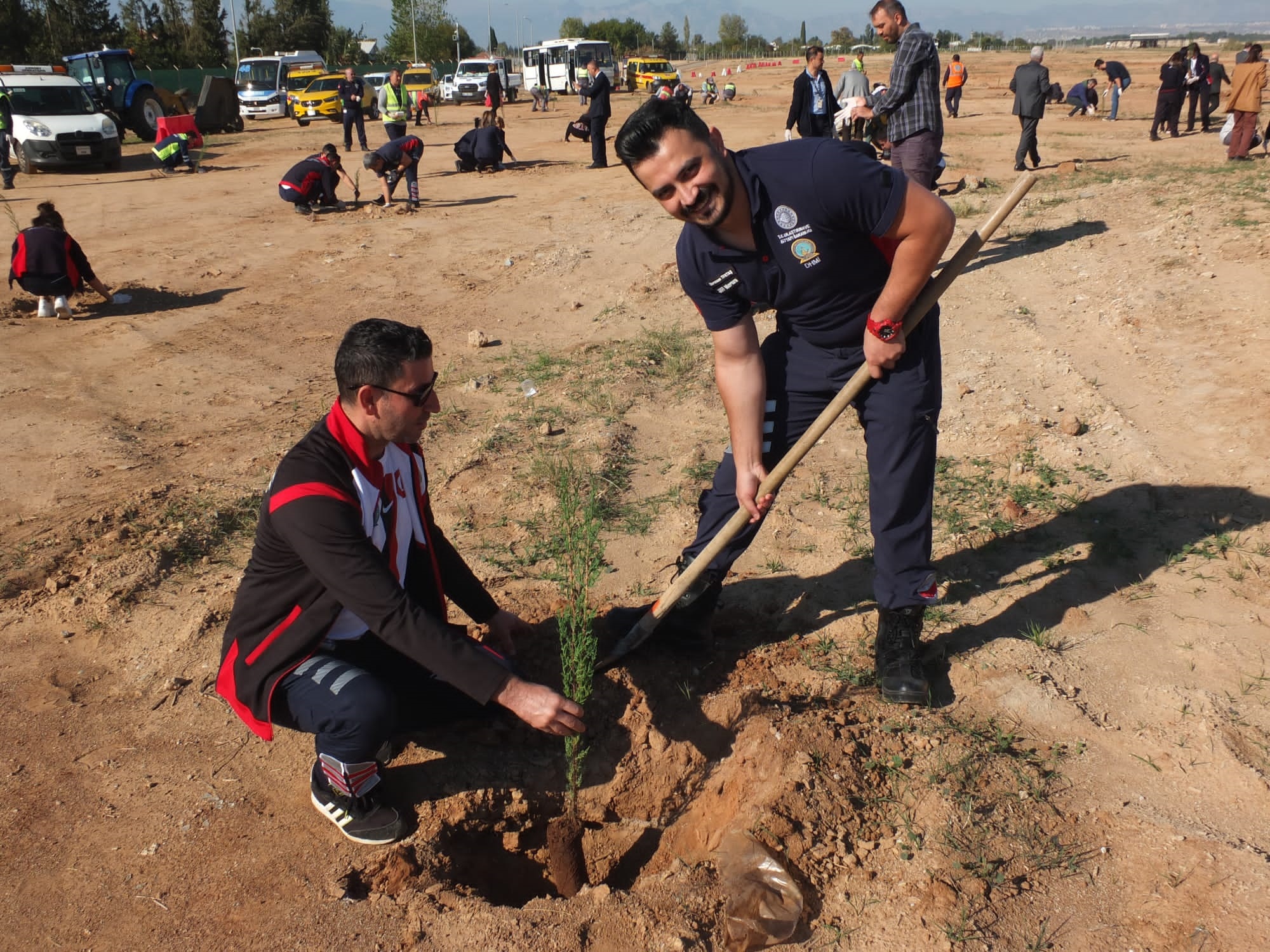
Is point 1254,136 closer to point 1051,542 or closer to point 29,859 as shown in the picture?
point 1051,542

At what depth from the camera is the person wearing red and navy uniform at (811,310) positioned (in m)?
2.46

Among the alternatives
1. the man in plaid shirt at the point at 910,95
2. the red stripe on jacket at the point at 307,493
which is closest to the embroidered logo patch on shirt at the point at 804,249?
the red stripe on jacket at the point at 307,493

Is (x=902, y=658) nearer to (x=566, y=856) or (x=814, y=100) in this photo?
(x=566, y=856)

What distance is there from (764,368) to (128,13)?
178ft

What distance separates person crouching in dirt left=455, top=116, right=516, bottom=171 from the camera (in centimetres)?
1552

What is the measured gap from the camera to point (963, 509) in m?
4.18

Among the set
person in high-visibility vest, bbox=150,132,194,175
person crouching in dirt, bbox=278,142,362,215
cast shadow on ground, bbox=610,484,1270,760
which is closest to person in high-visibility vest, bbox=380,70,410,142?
person crouching in dirt, bbox=278,142,362,215

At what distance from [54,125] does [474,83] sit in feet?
59.3

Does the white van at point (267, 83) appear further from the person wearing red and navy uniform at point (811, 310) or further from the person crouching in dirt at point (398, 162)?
the person wearing red and navy uniform at point (811, 310)

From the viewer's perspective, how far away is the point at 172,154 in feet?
55.3

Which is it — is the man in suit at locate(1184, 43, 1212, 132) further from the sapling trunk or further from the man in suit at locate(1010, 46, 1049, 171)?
the sapling trunk

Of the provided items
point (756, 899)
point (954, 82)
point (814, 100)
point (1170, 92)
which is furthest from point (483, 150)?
point (756, 899)

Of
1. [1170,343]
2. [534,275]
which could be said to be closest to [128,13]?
[534,275]

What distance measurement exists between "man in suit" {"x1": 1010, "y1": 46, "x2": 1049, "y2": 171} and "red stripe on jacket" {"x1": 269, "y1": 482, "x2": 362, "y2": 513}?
11.2 meters
